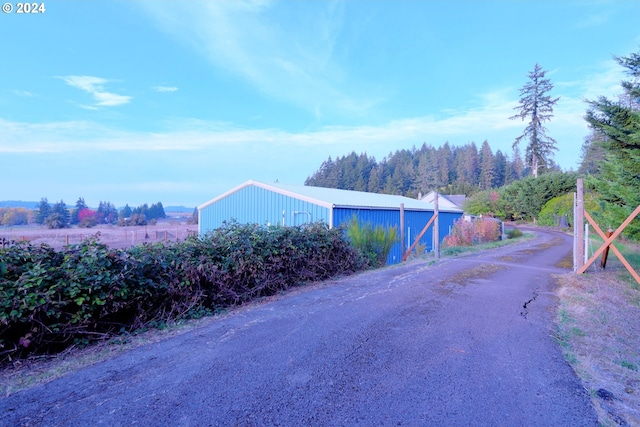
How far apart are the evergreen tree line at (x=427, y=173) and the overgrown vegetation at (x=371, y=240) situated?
68.6 m

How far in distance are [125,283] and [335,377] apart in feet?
9.74

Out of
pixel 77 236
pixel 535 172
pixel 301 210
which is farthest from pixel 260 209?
pixel 535 172

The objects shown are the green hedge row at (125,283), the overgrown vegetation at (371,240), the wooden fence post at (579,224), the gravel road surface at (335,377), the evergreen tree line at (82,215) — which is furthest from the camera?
the evergreen tree line at (82,215)

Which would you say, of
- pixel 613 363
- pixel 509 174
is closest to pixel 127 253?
pixel 613 363

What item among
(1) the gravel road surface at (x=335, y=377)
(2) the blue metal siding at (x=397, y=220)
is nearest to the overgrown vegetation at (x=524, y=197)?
(2) the blue metal siding at (x=397, y=220)

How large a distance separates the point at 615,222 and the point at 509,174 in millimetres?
80157

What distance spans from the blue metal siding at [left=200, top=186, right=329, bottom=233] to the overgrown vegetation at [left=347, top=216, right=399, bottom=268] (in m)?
3.81

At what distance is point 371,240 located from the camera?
33.9ft

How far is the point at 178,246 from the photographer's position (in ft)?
19.0

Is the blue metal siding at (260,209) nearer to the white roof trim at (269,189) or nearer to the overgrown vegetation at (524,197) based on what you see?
the white roof trim at (269,189)

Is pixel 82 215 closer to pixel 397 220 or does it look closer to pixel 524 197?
pixel 397 220

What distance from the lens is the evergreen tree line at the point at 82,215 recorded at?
688 inches

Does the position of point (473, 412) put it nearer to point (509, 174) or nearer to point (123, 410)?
point (123, 410)

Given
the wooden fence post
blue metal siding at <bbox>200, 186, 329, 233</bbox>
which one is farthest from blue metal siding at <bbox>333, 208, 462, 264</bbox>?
the wooden fence post
